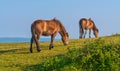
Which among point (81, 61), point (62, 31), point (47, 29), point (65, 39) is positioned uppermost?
point (47, 29)

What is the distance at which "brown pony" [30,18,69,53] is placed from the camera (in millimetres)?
28938

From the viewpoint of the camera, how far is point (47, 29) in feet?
98.4

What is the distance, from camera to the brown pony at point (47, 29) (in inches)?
1139

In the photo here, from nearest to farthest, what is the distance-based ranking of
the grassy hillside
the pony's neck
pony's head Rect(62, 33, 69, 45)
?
the grassy hillside → the pony's neck → pony's head Rect(62, 33, 69, 45)

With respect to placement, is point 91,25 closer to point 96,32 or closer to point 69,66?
point 96,32

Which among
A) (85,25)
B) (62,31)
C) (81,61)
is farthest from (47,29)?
(85,25)

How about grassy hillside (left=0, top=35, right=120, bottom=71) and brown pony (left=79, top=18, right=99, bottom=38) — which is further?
brown pony (left=79, top=18, right=99, bottom=38)

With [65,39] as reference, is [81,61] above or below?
below

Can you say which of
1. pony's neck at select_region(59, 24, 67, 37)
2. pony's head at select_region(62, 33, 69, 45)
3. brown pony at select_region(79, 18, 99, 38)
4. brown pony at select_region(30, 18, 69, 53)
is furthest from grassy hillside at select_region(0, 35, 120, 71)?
brown pony at select_region(79, 18, 99, 38)

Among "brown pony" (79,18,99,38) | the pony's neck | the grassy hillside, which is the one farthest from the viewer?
"brown pony" (79,18,99,38)

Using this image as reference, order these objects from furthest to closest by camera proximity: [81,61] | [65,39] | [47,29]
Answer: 1. [65,39]
2. [47,29]
3. [81,61]

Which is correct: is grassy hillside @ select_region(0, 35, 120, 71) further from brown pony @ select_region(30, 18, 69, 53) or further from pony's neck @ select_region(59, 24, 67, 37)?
pony's neck @ select_region(59, 24, 67, 37)

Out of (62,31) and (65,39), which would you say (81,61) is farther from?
(65,39)

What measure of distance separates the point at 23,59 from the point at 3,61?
1.25 m
